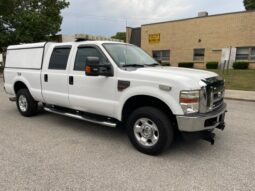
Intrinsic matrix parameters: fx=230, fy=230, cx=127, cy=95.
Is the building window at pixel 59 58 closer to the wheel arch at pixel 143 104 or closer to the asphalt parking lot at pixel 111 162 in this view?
the asphalt parking lot at pixel 111 162

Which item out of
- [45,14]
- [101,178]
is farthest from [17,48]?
[45,14]

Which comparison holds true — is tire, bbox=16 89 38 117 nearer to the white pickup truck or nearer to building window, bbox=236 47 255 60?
the white pickup truck

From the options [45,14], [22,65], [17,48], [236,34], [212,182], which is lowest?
[212,182]

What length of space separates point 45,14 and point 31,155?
2585 centimetres

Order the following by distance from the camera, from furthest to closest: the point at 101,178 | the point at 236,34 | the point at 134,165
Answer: the point at 236,34
the point at 134,165
the point at 101,178

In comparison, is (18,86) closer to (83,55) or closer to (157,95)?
(83,55)

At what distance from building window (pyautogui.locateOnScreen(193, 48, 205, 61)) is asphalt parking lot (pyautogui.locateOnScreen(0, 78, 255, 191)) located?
71.1 ft

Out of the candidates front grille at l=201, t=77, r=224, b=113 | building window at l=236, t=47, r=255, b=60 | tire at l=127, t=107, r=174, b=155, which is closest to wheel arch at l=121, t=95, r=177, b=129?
tire at l=127, t=107, r=174, b=155

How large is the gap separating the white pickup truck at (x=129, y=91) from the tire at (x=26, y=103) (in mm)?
411

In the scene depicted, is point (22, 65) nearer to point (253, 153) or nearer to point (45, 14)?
point (253, 153)

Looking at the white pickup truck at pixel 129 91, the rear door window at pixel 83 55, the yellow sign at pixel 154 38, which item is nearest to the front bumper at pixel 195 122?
the white pickup truck at pixel 129 91

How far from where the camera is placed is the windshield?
4487 mm

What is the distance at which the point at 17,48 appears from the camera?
6539mm

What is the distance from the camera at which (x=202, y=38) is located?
25375 mm
